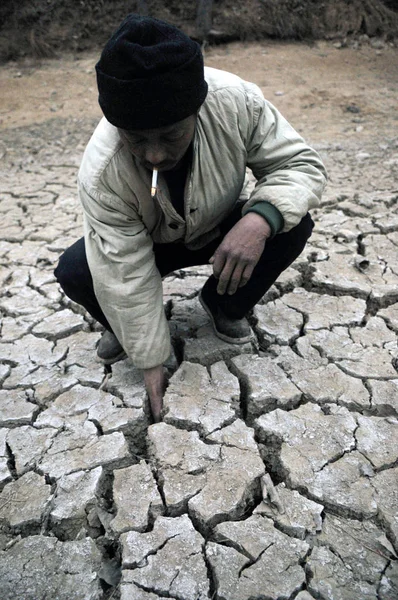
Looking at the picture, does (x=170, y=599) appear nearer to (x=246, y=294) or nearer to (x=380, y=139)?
(x=246, y=294)

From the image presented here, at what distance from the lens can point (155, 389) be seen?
196cm

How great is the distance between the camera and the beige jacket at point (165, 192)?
1.75 metres

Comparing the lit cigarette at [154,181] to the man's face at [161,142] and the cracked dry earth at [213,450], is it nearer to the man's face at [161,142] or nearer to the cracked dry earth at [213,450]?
the man's face at [161,142]

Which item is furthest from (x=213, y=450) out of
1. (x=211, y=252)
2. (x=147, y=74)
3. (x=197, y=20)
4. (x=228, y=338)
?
(x=197, y=20)

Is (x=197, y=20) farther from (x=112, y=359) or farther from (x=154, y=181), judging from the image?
(x=154, y=181)

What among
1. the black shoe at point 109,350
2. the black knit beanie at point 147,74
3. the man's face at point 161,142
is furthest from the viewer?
the black shoe at point 109,350

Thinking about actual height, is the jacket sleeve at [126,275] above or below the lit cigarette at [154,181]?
below

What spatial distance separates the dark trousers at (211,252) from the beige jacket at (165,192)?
0.43 ft

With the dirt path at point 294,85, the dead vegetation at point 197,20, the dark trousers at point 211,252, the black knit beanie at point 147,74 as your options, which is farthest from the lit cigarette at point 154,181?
the dead vegetation at point 197,20

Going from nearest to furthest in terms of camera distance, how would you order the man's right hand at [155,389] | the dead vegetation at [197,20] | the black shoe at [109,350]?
the man's right hand at [155,389] < the black shoe at [109,350] < the dead vegetation at [197,20]

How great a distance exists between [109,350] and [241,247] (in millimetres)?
689

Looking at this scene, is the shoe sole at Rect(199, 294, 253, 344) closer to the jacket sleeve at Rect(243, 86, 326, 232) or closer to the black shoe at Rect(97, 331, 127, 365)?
the black shoe at Rect(97, 331, 127, 365)

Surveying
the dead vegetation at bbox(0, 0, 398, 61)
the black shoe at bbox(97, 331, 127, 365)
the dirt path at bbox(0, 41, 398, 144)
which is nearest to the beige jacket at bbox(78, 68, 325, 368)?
the black shoe at bbox(97, 331, 127, 365)

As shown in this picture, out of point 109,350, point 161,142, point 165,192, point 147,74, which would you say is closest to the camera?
point 147,74
